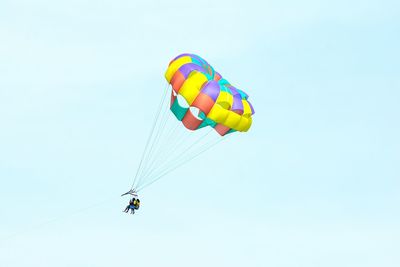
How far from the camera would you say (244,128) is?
35.0 m

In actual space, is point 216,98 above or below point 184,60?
below

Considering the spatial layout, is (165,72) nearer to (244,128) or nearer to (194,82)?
(194,82)

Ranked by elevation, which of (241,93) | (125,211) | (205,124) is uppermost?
(241,93)

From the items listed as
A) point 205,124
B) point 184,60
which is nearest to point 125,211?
point 205,124

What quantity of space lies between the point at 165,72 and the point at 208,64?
271 cm

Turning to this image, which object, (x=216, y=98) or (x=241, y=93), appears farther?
(x=241, y=93)

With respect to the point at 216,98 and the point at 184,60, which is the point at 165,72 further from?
the point at 216,98

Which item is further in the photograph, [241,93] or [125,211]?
[241,93]

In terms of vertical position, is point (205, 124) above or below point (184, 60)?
below

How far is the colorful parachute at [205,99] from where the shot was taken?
33562mm

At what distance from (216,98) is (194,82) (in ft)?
5.30

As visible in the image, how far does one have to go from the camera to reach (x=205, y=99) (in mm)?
33344

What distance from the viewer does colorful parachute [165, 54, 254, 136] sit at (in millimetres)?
33562

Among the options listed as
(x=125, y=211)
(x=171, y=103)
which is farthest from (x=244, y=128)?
(x=125, y=211)
